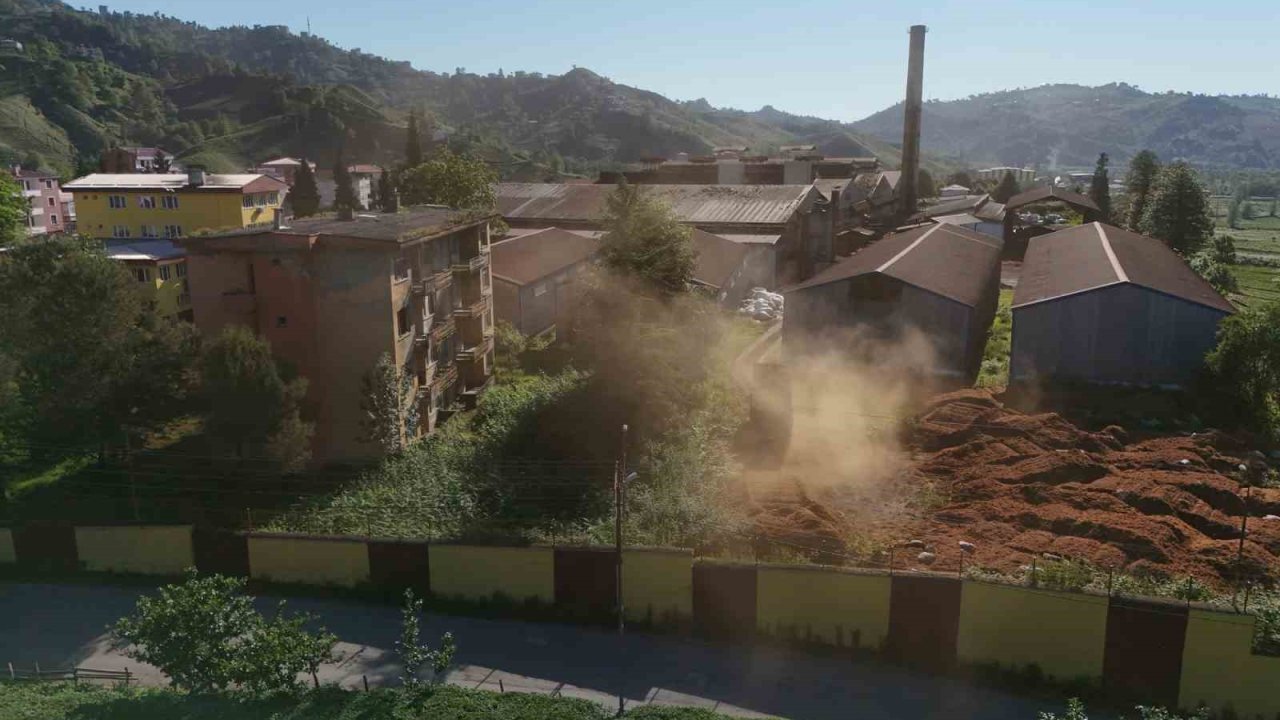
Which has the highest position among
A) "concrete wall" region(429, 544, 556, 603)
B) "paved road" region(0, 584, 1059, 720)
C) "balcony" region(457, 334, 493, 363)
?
"balcony" region(457, 334, 493, 363)

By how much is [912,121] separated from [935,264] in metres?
31.6

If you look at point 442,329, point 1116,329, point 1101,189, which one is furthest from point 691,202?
point 1101,189

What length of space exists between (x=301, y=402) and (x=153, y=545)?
4.75 meters

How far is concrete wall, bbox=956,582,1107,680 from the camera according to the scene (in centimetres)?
1389

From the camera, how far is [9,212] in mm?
41344

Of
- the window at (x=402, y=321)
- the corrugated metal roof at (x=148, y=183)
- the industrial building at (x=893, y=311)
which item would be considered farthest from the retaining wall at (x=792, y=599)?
the corrugated metal roof at (x=148, y=183)

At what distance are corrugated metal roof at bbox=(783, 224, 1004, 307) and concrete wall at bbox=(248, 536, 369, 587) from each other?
17.0 metres

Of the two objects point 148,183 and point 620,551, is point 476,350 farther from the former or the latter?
point 148,183

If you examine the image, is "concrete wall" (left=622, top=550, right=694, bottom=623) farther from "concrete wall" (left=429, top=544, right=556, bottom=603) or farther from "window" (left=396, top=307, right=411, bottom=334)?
"window" (left=396, top=307, right=411, bottom=334)

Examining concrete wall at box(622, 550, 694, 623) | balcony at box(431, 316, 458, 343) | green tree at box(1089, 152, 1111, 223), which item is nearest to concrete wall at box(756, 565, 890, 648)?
concrete wall at box(622, 550, 694, 623)

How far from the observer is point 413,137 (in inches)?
2382

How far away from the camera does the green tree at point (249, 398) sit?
62.8 ft

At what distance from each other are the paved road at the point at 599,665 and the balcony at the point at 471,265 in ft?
38.9

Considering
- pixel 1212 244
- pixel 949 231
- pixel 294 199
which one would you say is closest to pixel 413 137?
pixel 294 199
